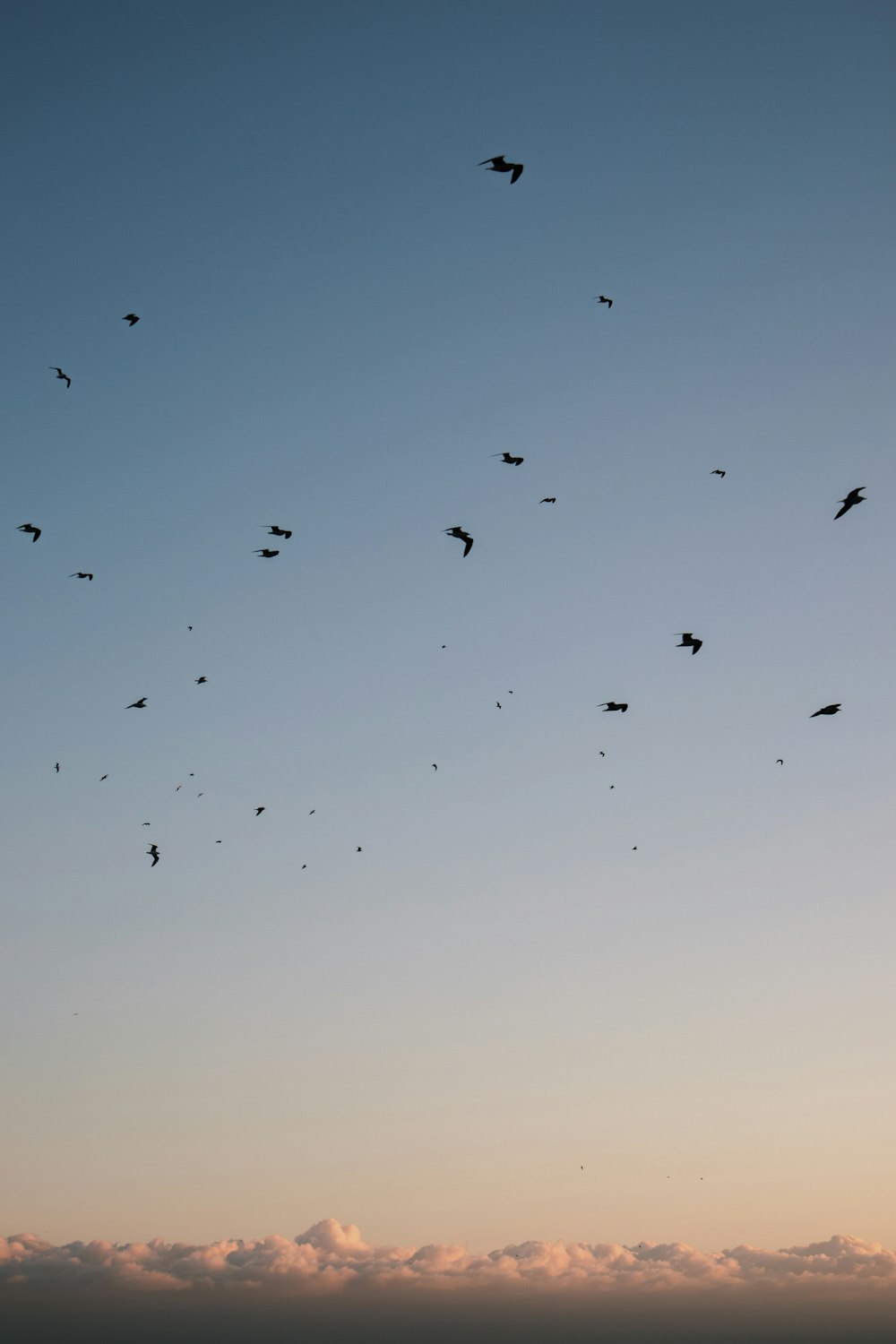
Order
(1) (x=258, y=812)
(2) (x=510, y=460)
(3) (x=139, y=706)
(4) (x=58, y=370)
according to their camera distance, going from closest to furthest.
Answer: (2) (x=510, y=460)
(4) (x=58, y=370)
(3) (x=139, y=706)
(1) (x=258, y=812)

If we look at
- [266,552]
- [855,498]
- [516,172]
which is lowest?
[855,498]

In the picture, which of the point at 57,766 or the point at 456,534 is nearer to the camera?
the point at 456,534

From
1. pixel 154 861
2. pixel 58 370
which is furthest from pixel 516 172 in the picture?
pixel 154 861

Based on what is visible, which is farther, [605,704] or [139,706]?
[139,706]

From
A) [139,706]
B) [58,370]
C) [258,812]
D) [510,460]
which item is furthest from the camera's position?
[258,812]

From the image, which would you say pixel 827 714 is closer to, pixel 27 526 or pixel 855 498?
pixel 855 498

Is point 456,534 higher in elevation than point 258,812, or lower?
higher

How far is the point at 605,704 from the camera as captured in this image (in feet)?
169

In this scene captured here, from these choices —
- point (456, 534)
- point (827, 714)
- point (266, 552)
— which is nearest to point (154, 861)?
point (266, 552)

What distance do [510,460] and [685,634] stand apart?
1182 centimetres

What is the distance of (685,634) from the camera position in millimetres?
50250

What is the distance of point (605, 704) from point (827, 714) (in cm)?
1107

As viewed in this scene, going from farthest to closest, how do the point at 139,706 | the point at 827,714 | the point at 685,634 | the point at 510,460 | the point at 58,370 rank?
1. the point at 139,706
2. the point at 58,370
3. the point at 510,460
4. the point at 685,634
5. the point at 827,714

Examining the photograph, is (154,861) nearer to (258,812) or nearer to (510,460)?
→ (258,812)
